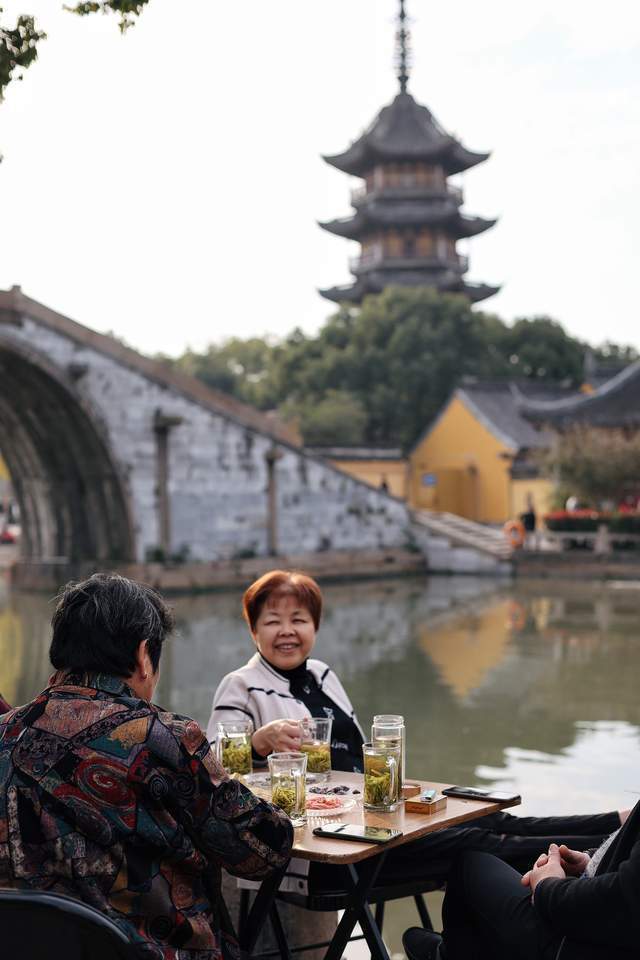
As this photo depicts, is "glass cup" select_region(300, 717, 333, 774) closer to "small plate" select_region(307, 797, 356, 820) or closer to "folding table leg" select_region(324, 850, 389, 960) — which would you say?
"small plate" select_region(307, 797, 356, 820)

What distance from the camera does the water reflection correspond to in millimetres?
6590

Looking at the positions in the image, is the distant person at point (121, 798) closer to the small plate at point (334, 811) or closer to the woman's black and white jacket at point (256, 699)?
the small plate at point (334, 811)

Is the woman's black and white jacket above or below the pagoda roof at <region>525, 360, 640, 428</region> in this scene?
below

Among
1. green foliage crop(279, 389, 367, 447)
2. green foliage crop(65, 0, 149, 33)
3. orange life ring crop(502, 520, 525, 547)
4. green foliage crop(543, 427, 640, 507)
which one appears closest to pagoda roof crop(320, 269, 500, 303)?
green foliage crop(279, 389, 367, 447)

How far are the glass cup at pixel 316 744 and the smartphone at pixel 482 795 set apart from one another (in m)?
0.33

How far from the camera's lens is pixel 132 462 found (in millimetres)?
18891

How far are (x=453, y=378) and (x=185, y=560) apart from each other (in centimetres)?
1445

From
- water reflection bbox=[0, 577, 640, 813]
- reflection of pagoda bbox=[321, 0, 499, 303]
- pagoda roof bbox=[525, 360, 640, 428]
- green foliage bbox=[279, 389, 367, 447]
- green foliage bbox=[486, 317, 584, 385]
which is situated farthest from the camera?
reflection of pagoda bbox=[321, 0, 499, 303]

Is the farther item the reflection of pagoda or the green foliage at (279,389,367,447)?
the reflection of pagoda

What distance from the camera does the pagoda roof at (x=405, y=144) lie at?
37.4m

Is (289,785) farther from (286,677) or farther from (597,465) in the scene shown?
(597,465)

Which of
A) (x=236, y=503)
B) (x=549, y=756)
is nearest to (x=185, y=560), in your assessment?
(x=236, y=503)

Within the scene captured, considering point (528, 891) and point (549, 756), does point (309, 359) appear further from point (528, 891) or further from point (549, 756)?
point (528, 891)

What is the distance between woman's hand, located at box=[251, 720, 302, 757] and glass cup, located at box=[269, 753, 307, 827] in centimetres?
40
